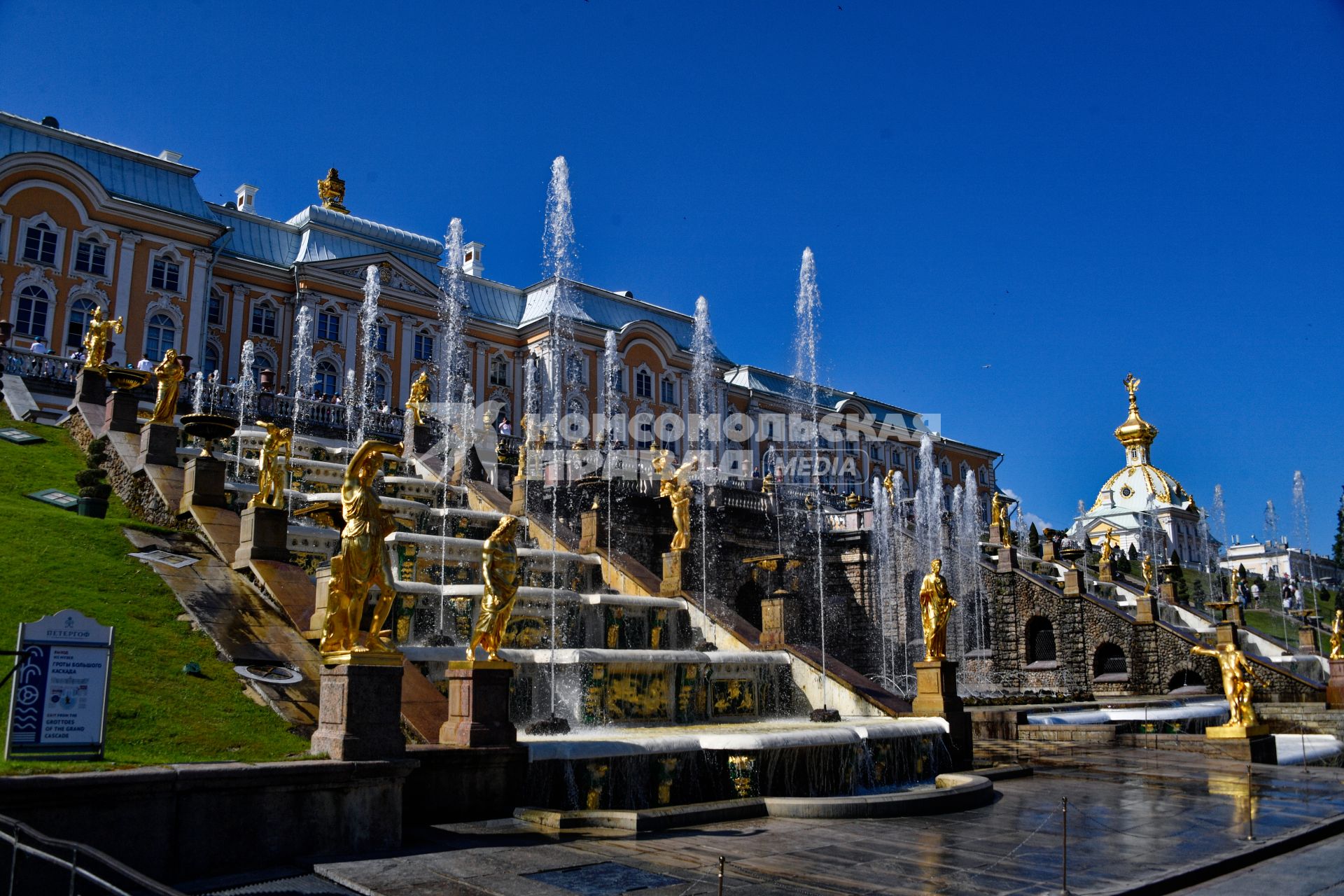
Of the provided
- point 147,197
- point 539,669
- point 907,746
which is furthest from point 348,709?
point 147,197

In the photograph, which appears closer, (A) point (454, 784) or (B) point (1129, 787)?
(A) point (454, 784)

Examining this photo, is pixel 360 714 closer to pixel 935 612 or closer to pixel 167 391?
pixel 935 612

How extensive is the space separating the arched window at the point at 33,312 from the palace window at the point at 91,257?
1.75 m

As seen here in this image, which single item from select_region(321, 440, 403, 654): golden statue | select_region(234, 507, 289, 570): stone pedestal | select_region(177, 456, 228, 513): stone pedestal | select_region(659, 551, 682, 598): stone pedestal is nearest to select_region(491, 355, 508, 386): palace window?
select_region(659, 551, 682, 598): stone pedestal

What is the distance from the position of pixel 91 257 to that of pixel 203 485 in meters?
27.7

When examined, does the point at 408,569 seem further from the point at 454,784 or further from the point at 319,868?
the point at 319,868

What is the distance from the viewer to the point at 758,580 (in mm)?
32594

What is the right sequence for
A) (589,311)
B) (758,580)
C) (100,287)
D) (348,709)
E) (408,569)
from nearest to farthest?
1. (348,709)
2. (408,569)
3. (758,580)
4. (100,287)
5. (589,311)

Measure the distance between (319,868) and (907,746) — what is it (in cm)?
948

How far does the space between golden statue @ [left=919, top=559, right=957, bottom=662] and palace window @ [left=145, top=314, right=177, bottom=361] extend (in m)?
32.7

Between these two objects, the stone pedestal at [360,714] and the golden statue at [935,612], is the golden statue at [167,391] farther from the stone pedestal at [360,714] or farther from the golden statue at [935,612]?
the golden statue at [935,612]

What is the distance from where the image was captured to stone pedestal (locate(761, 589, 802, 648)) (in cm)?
1997

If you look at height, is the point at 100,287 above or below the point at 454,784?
above

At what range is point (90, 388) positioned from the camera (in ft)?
74.9
